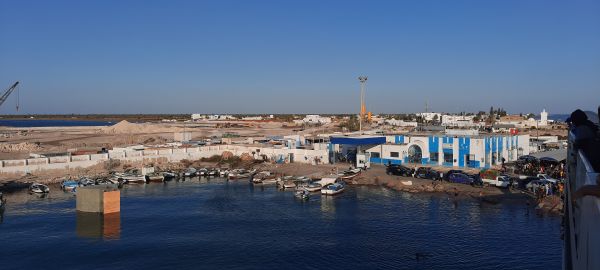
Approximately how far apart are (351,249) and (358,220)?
202 inches

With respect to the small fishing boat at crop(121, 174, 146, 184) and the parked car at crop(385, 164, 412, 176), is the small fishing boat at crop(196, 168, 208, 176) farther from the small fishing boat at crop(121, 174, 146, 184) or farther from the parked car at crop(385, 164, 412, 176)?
the parked car at crop(385, 164, 412, 176)

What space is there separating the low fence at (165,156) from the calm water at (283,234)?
Answer: 6.87m

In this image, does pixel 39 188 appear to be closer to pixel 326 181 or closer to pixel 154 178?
pixel 154 178

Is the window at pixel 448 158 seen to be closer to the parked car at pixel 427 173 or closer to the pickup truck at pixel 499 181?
the parked car at pixel 427 173

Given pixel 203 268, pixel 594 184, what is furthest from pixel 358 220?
pixel 594 184

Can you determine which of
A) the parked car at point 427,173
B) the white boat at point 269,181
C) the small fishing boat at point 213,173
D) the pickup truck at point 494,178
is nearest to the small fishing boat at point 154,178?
the small fishing boat at point 213,173

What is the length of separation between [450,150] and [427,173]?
177 inches

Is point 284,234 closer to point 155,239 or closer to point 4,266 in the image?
point 155,239

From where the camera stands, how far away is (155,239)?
22.8m

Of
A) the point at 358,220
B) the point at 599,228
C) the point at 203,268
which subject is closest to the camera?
the point at 599,228

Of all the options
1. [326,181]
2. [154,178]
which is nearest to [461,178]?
[326,181]

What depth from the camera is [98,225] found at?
2597 cm

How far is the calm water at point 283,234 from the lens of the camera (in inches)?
769

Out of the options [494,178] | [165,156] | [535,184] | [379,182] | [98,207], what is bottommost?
[98,207]
